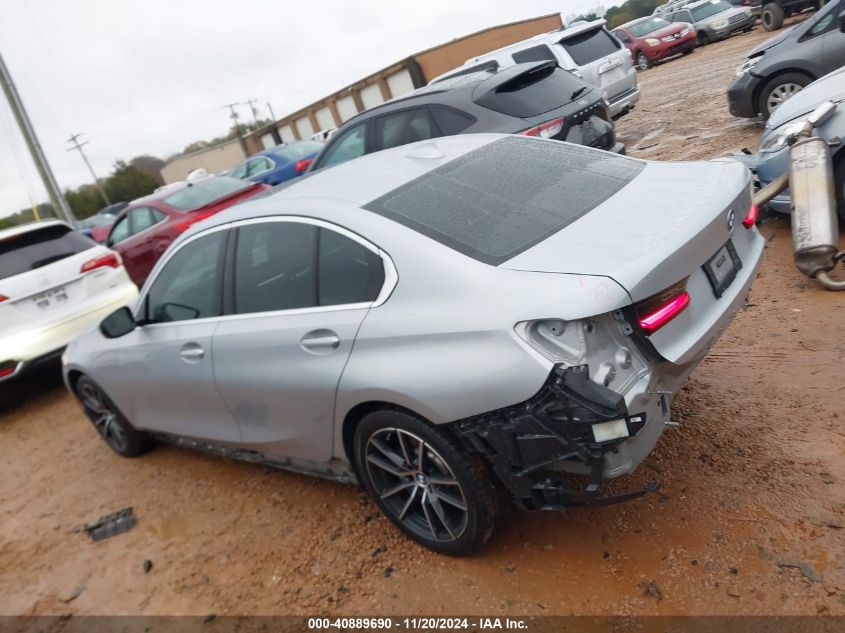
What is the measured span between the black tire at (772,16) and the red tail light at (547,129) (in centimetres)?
1540

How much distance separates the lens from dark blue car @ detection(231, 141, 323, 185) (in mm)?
12445

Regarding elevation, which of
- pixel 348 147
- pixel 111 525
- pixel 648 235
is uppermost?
pixel 348 147

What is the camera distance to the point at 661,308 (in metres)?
2.36

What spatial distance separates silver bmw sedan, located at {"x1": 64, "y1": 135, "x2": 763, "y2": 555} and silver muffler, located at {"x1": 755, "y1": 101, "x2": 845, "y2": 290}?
1.52 metres

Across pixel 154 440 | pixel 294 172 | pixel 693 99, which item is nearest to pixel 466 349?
pixel 154 440

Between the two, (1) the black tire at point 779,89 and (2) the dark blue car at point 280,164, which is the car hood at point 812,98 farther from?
(2) the dark blue car at point 280,164

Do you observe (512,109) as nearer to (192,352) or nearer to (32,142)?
(192,352)

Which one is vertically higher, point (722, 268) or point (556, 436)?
point (722, 268)

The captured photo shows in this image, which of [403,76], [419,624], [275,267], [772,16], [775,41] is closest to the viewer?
[419,624]

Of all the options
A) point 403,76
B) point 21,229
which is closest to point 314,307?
point 21,229

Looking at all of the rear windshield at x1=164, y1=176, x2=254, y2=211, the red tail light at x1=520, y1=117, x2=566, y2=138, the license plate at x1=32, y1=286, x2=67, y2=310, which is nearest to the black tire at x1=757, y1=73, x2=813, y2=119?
the red tail light at x1=520, y1=117, x2=566, y2=138

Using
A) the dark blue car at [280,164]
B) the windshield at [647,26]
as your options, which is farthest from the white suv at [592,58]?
the windshield at [647,26]

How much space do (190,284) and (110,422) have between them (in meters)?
1.82

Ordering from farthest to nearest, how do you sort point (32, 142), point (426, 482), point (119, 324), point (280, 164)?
point (32, 142) → point (280, 164) → point (119, 324) → point (426, 482)
